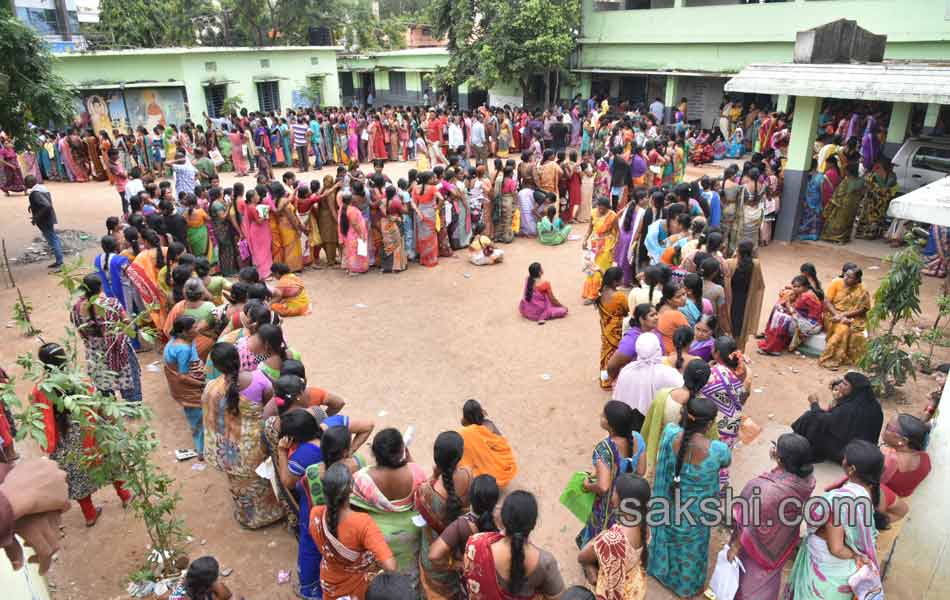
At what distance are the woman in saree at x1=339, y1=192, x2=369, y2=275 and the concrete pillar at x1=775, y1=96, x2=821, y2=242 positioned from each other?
681 cm

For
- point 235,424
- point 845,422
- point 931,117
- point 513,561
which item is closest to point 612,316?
point 845,422

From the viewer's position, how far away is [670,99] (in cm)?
2009

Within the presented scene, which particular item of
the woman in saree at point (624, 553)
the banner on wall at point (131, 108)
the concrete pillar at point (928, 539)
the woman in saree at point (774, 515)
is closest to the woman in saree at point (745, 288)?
the concrete pillar at point (928, 539)

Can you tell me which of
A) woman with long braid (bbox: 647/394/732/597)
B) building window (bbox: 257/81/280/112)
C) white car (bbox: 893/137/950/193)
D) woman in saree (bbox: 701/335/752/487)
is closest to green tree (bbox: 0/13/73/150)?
woman in saree (bbox: 701/335/752/487)

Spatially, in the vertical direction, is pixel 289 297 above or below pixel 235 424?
below

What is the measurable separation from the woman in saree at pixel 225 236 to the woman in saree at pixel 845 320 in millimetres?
7545

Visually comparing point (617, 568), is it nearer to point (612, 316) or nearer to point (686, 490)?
point (686, 490)

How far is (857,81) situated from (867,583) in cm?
814

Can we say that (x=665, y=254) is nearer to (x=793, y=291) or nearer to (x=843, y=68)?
(x=793, y=291)

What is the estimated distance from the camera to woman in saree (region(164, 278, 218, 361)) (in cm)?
520

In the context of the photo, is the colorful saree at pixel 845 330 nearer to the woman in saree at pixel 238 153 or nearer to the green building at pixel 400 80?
the woman in saree at pixel 238 153

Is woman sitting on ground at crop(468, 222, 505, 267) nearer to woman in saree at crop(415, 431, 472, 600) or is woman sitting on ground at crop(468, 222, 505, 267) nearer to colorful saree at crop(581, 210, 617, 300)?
colorful saree at crop(581, 210, 617, 300)

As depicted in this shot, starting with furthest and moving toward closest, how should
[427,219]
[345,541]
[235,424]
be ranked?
1. [427,219]
2. [235,424]
3. [345,541]

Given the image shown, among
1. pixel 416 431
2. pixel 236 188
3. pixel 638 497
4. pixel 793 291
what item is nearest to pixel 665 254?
pixel 793 291
